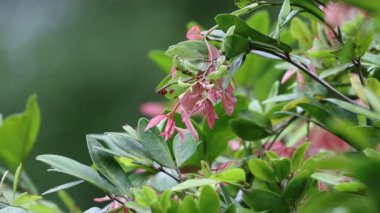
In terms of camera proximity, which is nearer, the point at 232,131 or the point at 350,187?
the point at 350,187

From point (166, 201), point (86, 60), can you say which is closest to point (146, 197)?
point (166, 201)

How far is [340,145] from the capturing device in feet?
2.44

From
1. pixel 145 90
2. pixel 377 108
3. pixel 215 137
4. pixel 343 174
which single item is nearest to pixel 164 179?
pixel 215 137

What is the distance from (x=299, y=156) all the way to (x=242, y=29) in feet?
0.39

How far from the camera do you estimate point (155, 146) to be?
533mm

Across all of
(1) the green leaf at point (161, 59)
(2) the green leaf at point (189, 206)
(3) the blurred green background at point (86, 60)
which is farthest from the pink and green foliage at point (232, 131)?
(3) the blurred green background at point (86, 60)

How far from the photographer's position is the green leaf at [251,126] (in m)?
0.67

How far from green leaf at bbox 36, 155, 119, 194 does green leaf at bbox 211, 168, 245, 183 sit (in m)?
0.08

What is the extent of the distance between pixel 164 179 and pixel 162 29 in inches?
Answer: 144

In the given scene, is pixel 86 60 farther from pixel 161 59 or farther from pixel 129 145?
pixel 129 145

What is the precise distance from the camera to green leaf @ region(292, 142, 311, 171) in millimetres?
562

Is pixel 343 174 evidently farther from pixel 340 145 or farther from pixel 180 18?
pixel 180 18

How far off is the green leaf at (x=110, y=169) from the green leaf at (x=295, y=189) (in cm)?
12

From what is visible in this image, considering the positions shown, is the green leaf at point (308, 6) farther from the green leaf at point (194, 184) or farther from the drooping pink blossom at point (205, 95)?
the green leaf at point (194, 184)
